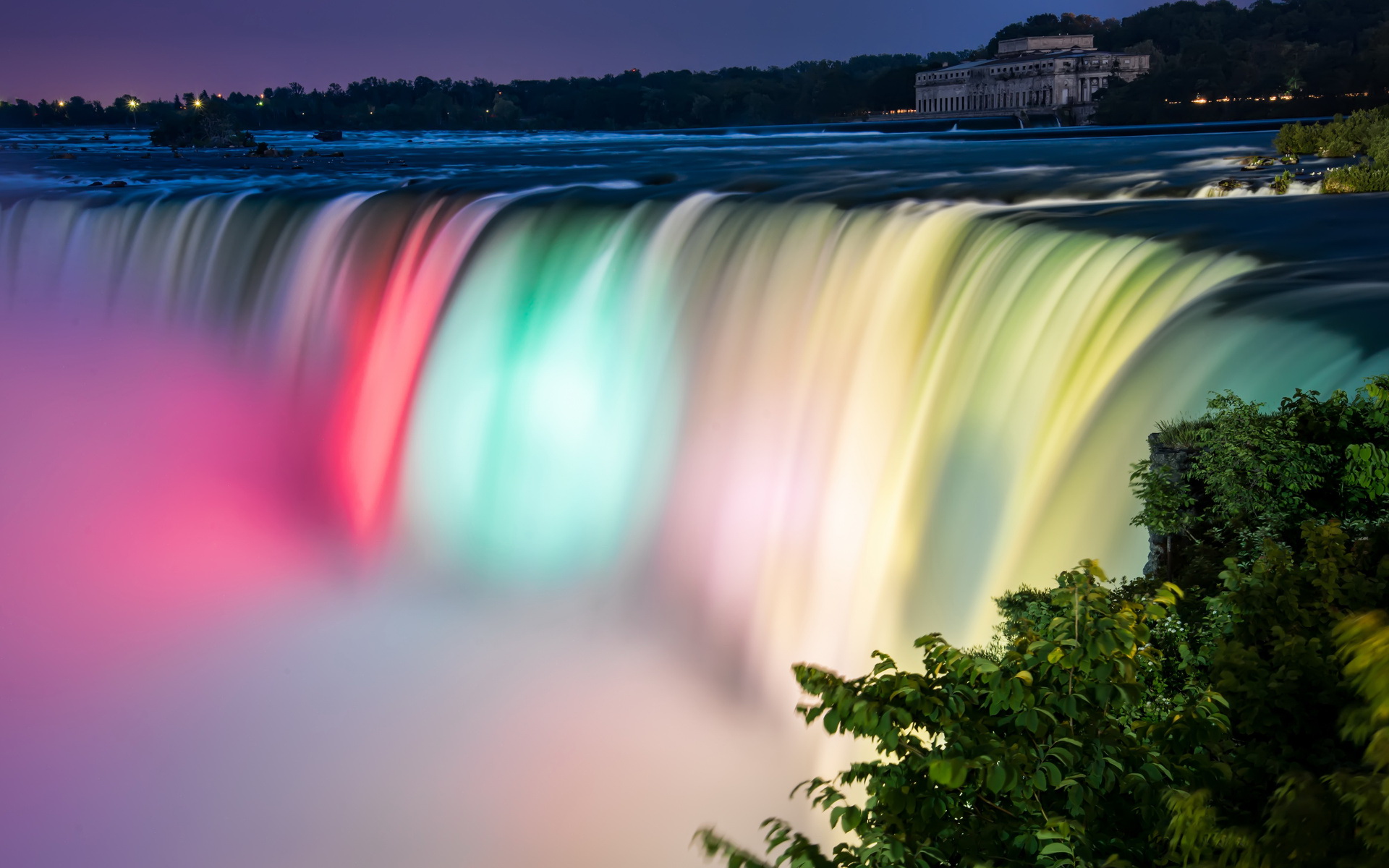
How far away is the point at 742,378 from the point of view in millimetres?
14977

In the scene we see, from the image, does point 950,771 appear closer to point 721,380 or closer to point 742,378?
point 742,378

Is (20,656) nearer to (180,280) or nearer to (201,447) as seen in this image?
(201,447)

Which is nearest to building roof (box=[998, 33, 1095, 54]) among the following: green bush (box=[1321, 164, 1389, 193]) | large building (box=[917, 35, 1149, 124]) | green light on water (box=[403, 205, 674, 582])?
large building (box=[917, 35, 1149, 124])

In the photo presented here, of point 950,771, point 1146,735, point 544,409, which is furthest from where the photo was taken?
point 544,409

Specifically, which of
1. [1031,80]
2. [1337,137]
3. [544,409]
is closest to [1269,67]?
[1031,80]

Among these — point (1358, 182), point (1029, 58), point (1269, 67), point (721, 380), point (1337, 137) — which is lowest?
point (721, 380)

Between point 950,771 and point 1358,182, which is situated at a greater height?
point 1358,182

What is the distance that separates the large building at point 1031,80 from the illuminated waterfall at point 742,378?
5538 cm

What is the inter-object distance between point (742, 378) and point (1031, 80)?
73899 millimetres

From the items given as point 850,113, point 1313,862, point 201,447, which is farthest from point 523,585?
point 850,113

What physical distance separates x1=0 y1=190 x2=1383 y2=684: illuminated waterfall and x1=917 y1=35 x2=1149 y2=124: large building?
55.4 m

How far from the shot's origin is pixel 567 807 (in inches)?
428

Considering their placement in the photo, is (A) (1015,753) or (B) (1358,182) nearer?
(A) (1015,753)

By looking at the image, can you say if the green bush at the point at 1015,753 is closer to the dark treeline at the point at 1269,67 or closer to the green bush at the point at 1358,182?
the green bush at the point at 1358,182
